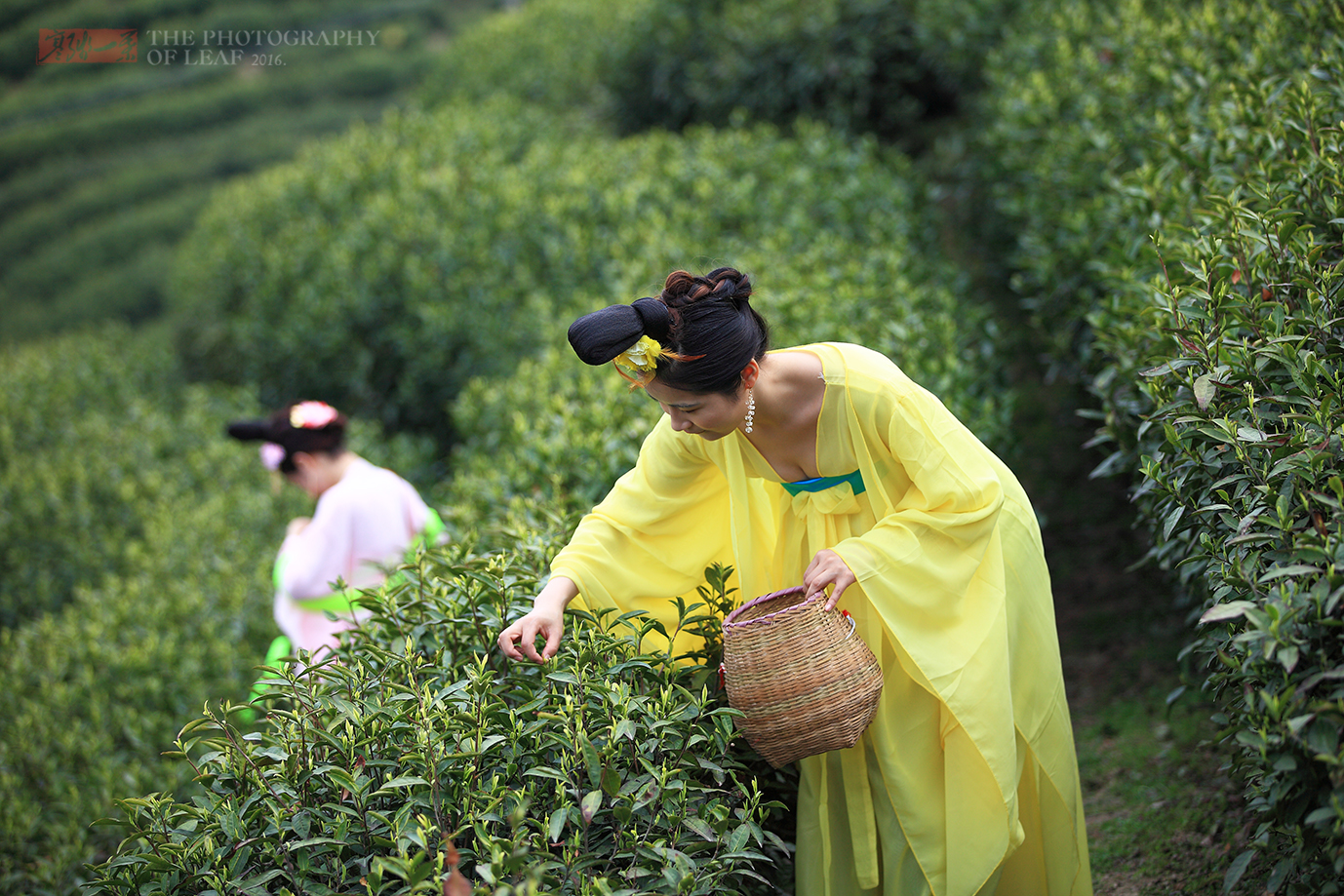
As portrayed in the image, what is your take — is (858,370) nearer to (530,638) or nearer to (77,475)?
(530,638)

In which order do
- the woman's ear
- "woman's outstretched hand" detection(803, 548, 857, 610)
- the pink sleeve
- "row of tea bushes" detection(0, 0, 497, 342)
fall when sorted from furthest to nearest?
"row of tea bushes" detection(0, 0, 497, 342), the pink sleeve, the woman's ear, "woman's outstretched hand" detection(803, 548, 857, 610)

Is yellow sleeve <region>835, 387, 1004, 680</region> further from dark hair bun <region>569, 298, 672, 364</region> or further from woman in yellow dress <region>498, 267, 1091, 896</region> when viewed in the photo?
dark hair bun <region>569, 298, 672, 364</region>

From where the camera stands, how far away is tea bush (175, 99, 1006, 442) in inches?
171

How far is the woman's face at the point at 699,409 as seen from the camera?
2.03 metres

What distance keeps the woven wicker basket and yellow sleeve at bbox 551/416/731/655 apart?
16.6 inches

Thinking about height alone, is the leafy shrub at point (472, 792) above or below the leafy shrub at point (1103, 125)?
below

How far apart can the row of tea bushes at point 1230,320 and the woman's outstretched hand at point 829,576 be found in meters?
0.73

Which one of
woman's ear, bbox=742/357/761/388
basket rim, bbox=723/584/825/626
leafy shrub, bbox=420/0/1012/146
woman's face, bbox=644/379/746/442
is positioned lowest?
basket rim, bbox=723/584/825/626

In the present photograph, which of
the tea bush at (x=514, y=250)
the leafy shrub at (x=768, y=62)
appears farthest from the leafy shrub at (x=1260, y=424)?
the leafy shrub at (x=768, y=62)

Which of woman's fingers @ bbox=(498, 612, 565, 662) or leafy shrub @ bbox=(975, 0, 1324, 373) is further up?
leafy shrub @ bbox=(975, 0, 1324, 373)

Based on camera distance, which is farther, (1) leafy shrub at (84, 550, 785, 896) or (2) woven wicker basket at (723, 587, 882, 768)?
(2) woven wicker basket at (723, 587, 882, 768)

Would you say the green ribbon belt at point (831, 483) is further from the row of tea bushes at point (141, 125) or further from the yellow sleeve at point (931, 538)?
the row of tea bushes at point (141, 125)

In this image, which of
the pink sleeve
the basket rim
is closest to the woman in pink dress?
the pink sleeve

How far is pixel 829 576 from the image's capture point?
6.43 ft
